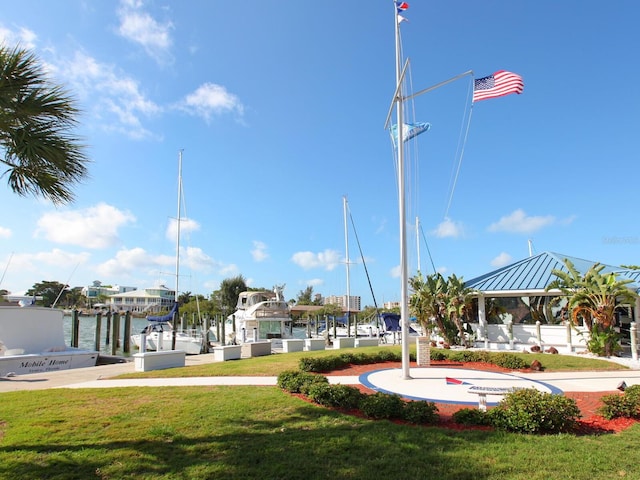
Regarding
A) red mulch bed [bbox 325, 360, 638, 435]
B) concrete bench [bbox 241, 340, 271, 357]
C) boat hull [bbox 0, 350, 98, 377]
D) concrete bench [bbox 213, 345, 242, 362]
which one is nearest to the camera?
red mulch bed [bbox 325, 360, 638, 435]

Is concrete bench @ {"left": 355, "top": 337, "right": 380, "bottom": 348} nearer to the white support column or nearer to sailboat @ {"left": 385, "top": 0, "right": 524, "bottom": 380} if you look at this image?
the white support column

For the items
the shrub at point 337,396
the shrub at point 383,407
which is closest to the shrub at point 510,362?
the shrub at point 337,396

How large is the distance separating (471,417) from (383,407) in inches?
57.7

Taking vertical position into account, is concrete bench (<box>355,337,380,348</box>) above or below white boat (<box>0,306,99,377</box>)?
below

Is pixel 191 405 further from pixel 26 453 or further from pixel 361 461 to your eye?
pixel 361 461

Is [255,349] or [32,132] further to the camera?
[255,349]

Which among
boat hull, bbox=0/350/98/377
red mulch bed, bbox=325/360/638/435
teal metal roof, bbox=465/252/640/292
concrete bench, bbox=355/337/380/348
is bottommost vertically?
concrete bench, bbox=355/337/380/348

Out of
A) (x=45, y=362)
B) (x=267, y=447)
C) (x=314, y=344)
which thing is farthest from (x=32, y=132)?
(x=314, y=344)

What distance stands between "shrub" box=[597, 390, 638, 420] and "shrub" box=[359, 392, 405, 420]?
366 centimetres

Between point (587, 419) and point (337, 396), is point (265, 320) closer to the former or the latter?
point (337, 396)

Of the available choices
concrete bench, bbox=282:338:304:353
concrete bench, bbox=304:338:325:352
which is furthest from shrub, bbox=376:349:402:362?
concrete bench, bbox=282:338:304:353

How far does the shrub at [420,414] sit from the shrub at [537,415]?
3.00 ft

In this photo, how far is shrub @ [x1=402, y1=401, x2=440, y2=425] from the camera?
6.91m

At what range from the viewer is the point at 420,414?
691 cm
